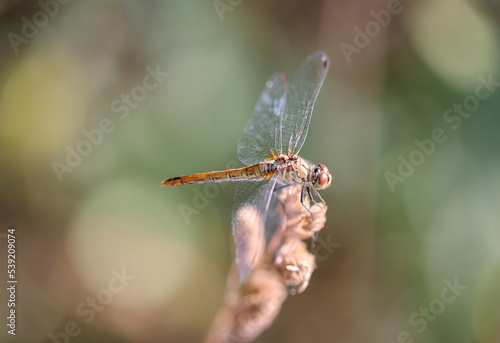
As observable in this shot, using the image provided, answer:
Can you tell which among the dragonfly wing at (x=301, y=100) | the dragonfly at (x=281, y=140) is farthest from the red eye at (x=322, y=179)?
the dragonfly wing at (x=301, y=100)

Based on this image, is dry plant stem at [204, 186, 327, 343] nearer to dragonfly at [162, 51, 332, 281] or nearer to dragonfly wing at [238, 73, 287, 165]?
dragonfly at [162, 51, 332, 281]

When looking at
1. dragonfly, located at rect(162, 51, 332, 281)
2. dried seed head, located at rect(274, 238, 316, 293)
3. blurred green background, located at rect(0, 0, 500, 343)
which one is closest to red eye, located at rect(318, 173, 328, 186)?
dragonfly, located at rect(162, 51, 332, 281)

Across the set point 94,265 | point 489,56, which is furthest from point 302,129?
point 489,56

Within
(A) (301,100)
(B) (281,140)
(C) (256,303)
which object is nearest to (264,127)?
(B) (281,140)

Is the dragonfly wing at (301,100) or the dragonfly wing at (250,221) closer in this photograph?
the dragonfly wing at (250,221)

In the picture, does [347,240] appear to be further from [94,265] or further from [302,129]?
[94,265]

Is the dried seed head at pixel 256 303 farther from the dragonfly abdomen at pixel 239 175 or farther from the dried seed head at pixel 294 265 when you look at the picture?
the dragonfly abdomen at pixel 239 175

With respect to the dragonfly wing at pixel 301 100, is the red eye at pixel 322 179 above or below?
below

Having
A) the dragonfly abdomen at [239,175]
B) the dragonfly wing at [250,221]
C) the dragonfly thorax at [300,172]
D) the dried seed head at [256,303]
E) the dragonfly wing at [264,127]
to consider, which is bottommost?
the dried seed head at [256,303]
